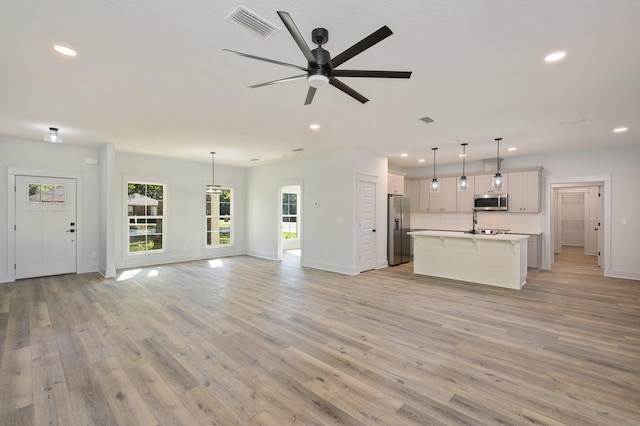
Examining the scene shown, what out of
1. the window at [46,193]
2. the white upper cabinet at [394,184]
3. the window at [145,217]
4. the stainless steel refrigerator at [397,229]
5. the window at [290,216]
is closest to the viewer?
the window at [46,193]

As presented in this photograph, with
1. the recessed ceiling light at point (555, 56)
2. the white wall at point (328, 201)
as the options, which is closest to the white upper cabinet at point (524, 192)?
the white wall at point (328, 201)

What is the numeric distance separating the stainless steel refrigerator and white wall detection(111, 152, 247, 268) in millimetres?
4737

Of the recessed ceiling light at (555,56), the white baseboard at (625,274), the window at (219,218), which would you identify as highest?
the recessed ceiling light at (555,56)

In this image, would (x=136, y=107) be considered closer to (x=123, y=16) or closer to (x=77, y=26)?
(x=77, y=26)

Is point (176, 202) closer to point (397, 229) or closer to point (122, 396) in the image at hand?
point (397, 229)

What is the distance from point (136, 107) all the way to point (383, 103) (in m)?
3.27

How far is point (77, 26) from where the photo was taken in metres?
2.26

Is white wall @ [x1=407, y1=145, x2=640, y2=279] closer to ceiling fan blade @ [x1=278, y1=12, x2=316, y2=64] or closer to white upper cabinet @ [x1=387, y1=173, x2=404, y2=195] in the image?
white upper cabinet @ [x1=387, y1=173, x2=404, y2=195]

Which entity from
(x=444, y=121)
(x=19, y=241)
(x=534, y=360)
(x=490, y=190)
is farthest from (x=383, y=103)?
(x=19, y=241)

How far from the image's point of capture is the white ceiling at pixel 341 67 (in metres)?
2.10

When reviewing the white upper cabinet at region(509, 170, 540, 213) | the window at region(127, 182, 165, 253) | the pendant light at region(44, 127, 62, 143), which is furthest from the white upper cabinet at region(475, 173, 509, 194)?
the pendant light at region(44, 127, 62, 143)

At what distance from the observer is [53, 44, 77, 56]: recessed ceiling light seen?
255 centimetres

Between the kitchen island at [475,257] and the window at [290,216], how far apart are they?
5.90 m

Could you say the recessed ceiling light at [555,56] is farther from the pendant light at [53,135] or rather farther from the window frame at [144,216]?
the window frame at [144,216]
